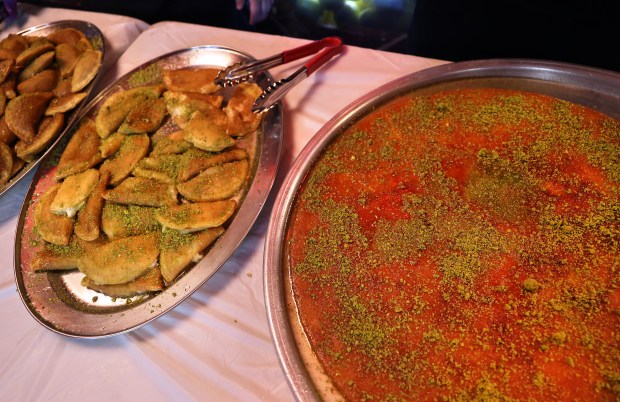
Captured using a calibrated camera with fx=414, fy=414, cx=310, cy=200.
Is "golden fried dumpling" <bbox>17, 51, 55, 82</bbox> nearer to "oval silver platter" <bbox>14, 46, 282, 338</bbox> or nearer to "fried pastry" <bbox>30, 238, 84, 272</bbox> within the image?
"oval silver platter" <bbox>14, 46, 282, 338</bbox>

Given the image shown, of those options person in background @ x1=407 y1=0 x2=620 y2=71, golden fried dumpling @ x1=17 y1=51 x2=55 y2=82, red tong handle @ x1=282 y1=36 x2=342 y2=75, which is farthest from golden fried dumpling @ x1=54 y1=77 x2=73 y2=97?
person in background @ x1=407 y1=0 x2=620 y2=71

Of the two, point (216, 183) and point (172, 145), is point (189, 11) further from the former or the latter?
point (216, 183)

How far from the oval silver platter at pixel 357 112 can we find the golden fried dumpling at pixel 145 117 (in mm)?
677

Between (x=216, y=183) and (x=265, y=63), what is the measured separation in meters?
0.54

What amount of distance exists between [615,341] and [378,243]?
552 millimetres

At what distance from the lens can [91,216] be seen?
1.41 metres

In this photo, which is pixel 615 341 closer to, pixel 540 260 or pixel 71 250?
pixel 540 260

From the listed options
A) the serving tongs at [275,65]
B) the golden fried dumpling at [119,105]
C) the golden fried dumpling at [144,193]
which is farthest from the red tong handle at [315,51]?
the golden fried dumpling at [144,193]

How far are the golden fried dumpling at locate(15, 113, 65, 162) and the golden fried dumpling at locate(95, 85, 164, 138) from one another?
157 millimetres

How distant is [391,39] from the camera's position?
2.47 metres

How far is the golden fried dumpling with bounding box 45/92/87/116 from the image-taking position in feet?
5.78

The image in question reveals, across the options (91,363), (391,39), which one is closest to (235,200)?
(91,363)

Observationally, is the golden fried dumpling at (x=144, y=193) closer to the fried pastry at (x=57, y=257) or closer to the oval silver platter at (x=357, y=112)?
the fried pastry at (x=57, y=257)

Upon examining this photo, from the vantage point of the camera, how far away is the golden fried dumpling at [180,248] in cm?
127
